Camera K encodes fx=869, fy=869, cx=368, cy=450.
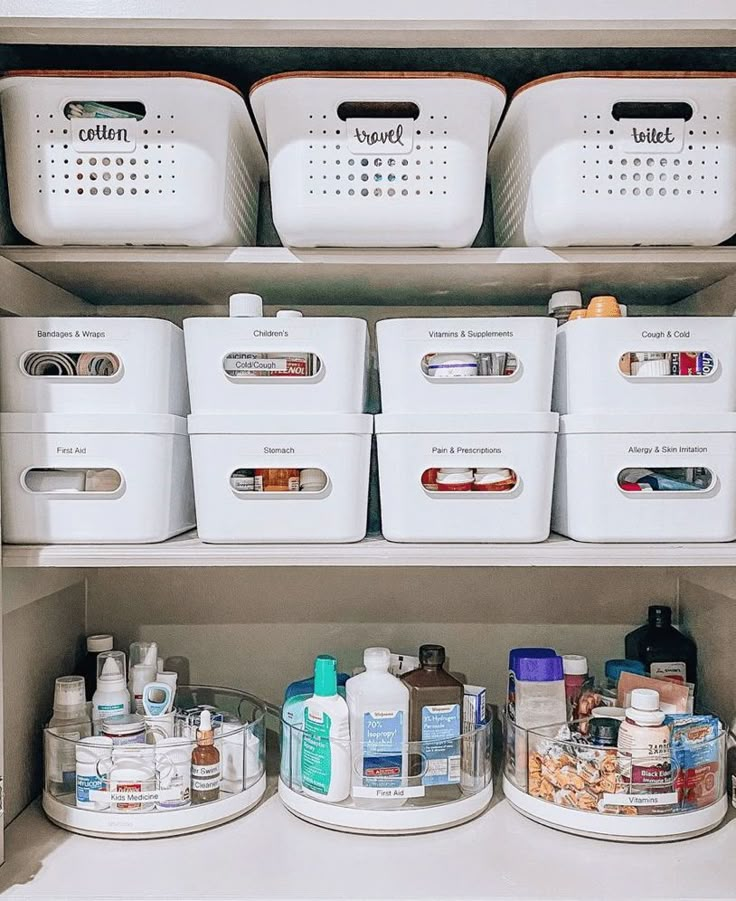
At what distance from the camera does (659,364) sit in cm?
118

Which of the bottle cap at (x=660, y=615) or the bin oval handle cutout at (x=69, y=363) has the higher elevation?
the bin oval handle cutout at (x=69, y=363)

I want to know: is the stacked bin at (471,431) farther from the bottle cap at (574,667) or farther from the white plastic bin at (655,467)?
the bottle cap at (574,667)

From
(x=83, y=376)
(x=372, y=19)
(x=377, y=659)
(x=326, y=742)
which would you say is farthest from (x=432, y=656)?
(x=372, y=19)

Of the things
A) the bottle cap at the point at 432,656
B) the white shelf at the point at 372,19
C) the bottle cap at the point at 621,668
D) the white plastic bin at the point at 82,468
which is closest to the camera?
the white shelf at the point at 372,19

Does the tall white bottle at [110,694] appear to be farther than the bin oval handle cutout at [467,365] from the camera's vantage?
Yes

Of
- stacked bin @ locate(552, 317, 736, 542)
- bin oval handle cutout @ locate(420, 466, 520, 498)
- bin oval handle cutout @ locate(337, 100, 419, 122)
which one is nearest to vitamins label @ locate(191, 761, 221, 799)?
bin oval handle cutout @ locate(420, 466, 520, 498)

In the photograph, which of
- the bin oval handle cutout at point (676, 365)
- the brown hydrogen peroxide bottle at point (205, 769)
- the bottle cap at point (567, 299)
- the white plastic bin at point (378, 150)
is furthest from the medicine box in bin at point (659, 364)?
the brown hydrogen peroxide bottle at point (205, 769)

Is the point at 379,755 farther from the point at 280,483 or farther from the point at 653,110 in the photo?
the point at 653,110

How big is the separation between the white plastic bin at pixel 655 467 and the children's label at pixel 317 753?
1.48 feet

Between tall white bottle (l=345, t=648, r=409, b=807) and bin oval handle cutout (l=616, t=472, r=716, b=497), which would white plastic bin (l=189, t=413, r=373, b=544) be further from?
bin oval handle cutout (l=616, t=472, r=716, b=497)

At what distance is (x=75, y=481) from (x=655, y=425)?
2.60 ft

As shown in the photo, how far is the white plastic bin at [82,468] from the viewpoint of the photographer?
3.81 feet

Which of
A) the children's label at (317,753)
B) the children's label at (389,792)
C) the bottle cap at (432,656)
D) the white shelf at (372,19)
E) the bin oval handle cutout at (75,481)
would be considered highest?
the white shelf at (372,19)

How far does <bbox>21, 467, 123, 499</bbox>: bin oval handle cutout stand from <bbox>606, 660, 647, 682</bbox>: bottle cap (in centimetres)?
82
